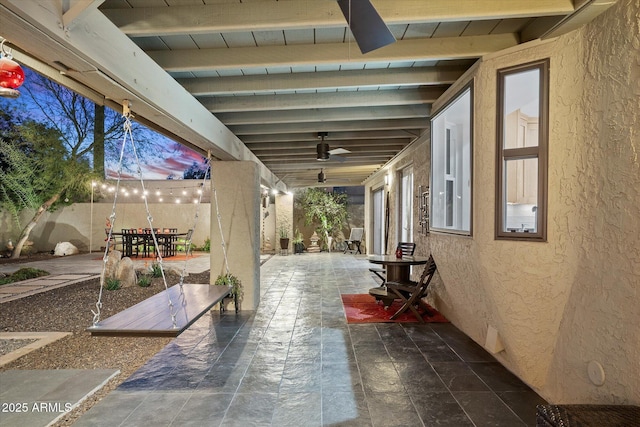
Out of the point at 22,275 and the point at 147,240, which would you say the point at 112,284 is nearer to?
the point at 22,275

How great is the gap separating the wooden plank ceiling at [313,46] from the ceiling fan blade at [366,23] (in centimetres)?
49

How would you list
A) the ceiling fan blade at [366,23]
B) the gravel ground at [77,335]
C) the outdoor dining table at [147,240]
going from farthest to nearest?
the outdoor dining table at [147,240], the gravel ground at [77,335], the ceiling fan blade at [366,23]

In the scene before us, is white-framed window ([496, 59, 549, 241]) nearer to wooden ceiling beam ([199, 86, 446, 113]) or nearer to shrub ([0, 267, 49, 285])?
wooden ceiling beam ([199, 86, 446, 113])

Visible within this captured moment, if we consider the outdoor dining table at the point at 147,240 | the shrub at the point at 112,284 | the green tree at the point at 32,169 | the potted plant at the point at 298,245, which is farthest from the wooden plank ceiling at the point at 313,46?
the green tree at the point at 32,169

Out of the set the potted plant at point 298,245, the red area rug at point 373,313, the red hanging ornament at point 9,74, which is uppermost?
the red hanging ornament at point 9,74

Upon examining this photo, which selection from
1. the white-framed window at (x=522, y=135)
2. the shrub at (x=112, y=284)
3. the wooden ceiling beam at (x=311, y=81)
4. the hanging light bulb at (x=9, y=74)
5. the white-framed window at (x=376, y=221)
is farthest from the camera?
the white-framed window at (x=376, y=221)

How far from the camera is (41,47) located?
162cm

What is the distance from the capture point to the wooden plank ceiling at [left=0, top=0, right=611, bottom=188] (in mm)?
2303

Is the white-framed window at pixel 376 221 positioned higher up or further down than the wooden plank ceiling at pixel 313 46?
further down

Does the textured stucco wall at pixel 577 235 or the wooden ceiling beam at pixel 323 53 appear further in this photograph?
the wooden ceiling beam at pixel 323 53

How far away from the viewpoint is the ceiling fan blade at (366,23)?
1.72 m

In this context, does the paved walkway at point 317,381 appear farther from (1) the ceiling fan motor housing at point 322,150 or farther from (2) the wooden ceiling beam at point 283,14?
(2) the wooden ceiling beam at point 283,14

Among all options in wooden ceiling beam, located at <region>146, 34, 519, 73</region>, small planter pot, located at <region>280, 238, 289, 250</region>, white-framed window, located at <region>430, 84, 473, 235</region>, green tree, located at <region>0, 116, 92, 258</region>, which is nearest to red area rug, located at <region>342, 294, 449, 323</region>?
white-framed window, located at <region>430, 84, 473, 235</region>

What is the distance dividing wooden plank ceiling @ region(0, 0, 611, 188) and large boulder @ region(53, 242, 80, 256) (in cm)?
1151
